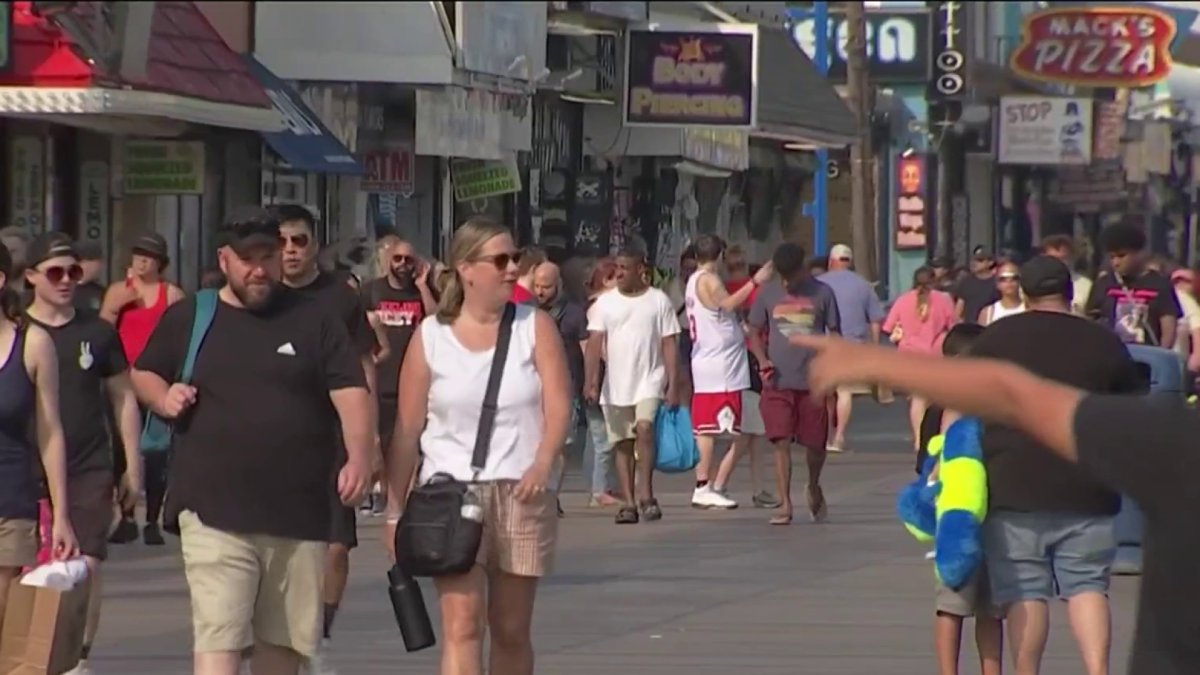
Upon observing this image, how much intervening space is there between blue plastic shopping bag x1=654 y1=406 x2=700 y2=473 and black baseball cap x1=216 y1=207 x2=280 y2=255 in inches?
368

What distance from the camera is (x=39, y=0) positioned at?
336 cm

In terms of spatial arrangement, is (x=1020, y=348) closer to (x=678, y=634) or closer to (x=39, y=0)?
(x=678, y=634)

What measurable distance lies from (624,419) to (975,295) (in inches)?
283

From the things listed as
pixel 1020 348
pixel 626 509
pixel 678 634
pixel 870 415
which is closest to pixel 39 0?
pixel 1020 348

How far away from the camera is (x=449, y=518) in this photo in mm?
8250

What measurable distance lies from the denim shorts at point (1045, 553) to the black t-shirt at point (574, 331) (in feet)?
29.8

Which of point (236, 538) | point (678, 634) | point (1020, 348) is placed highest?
point (1020, 348)

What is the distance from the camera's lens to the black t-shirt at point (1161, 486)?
412cm

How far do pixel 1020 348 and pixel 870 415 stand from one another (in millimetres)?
21401

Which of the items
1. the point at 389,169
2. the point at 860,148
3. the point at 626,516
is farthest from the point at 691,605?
the point at 860,148

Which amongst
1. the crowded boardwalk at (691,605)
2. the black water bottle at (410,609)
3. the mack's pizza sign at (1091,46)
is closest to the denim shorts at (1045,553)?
the black water bottle at (410,609)

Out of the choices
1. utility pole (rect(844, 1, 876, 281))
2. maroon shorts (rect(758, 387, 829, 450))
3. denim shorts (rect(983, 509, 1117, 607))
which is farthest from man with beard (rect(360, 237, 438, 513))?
utility pole (rect(844, 1, 876, 281))

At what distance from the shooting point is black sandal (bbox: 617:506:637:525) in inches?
685

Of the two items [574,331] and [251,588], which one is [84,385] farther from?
[574,331]
